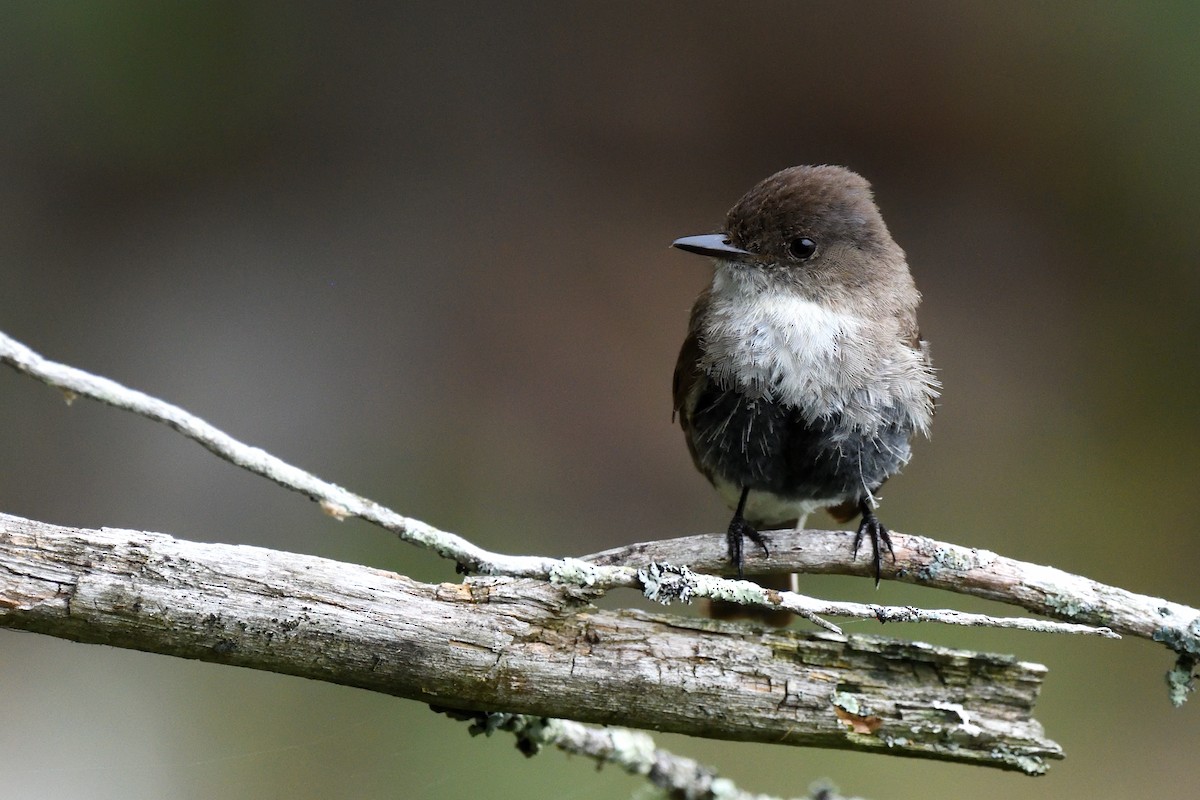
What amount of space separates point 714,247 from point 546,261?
111 inches

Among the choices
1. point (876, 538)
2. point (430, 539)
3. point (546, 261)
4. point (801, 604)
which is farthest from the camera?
point (546, 261)

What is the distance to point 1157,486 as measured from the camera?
5223 millimetres

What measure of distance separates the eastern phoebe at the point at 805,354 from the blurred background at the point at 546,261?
1.97 meters

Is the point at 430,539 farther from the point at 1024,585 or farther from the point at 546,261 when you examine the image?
the point at 546,261

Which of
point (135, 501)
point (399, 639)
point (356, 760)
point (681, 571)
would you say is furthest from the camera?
point (135, 501)

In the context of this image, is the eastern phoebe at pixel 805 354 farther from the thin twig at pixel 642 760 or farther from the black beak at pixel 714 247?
the thin twig at pixel 642 760

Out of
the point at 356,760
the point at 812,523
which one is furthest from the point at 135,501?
the point at 812,523

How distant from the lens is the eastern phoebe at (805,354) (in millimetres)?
2729

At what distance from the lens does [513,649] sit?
209 centimetres

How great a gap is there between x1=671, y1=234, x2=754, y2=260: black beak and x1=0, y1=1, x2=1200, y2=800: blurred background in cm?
223

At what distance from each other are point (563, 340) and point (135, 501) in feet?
7.14

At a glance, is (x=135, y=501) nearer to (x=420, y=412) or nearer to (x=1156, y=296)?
(x=420, y=412)

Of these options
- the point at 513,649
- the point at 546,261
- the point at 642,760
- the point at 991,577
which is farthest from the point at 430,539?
the point at 546,261

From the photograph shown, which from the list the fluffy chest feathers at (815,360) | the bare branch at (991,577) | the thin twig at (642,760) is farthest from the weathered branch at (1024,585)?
the thin twig at (642,760)
